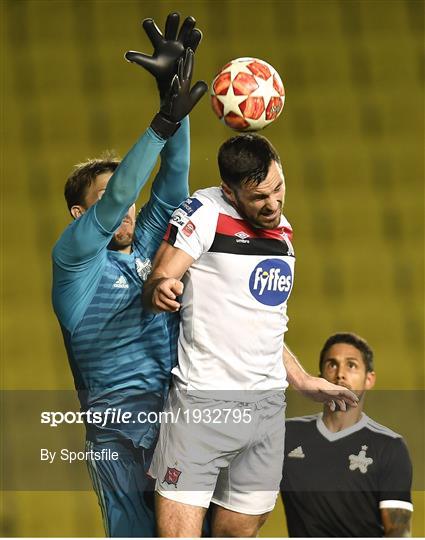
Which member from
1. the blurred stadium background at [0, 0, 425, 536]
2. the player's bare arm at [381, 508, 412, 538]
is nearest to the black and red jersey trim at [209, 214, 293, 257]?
the player's bare arm at [381, 508, 412, 538]

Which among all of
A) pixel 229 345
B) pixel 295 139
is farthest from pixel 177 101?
pixel 295 139

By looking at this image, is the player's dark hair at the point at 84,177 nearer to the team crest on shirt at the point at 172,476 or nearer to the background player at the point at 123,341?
the background player at the point at 123,341

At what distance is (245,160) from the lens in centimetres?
313

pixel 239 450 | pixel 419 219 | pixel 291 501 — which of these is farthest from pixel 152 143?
pixel 419 219

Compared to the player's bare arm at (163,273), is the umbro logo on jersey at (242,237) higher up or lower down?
higher up

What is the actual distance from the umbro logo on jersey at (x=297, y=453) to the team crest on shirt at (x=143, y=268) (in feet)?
3.25

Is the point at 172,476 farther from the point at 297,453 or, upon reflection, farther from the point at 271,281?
the point at 297,453

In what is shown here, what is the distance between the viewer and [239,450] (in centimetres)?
312

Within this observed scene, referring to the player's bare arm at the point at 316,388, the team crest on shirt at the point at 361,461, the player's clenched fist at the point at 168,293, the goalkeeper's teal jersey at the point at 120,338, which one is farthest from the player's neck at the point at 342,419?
the player's clenched fist at the point at 168,293

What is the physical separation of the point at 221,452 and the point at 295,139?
374 cm

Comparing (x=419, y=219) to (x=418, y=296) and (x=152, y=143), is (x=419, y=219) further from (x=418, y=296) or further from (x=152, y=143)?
(x=152, y=143)

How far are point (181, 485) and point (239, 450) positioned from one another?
0.70 ft

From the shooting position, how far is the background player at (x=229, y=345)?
3059mm

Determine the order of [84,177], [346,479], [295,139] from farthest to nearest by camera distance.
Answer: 1. [295,139]
2. [346,479]
3. [84,177]
